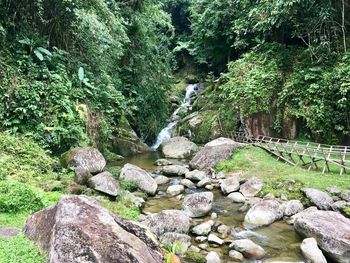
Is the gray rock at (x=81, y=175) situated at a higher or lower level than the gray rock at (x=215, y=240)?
higher

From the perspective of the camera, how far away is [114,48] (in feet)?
48.3

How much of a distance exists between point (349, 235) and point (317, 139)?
373 inches

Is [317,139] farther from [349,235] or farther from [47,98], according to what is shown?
[47,98]

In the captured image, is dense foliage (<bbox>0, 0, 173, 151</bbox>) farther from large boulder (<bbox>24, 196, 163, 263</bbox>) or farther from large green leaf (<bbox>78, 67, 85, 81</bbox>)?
large boulder (<bbox>24, 196, 163, 263</bbox>)

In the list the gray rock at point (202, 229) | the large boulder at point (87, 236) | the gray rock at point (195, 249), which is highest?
the large boulder at point (87, 236)

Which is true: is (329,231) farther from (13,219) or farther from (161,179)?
(161,179)

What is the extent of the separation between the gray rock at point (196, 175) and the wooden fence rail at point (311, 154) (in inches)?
124

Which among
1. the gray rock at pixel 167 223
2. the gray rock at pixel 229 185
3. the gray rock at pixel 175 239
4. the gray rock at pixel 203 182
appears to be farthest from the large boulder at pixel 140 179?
the gray rock at pixel 175 239

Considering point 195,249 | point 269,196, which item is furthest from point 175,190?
point 195,249

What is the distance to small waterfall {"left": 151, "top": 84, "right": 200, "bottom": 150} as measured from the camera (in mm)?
19828

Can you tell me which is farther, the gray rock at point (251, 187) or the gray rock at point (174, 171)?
the gray rock at point (174, 171)

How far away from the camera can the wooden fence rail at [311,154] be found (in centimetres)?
1063

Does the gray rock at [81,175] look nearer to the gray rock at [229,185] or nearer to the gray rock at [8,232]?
the gray rock at [8,232]

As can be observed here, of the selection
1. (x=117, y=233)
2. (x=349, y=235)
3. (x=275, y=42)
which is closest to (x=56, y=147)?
(x=117, y=233)
